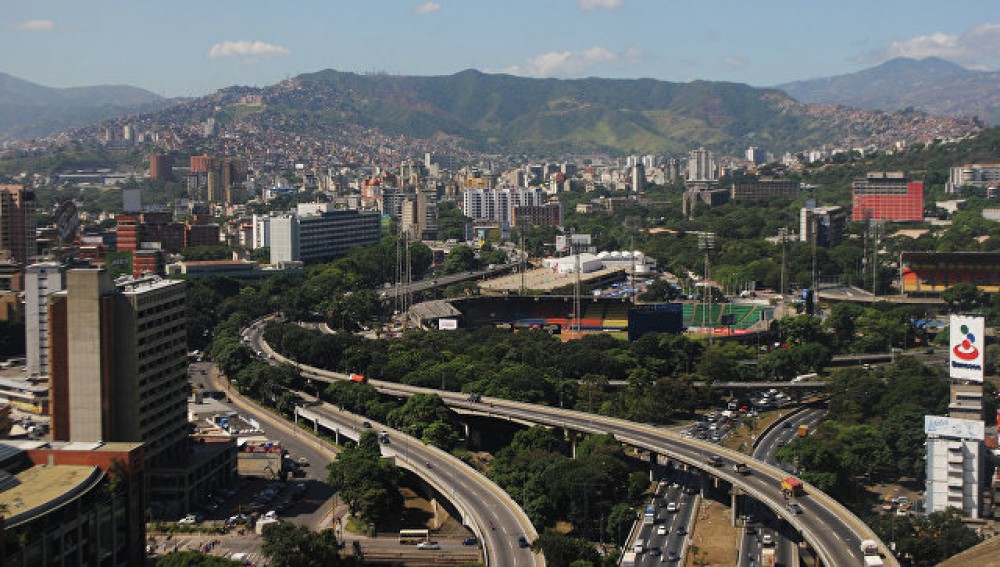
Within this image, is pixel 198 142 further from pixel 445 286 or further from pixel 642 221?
pixel 445 286

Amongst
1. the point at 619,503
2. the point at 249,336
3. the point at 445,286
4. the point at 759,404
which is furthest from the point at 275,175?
the point at 619,503

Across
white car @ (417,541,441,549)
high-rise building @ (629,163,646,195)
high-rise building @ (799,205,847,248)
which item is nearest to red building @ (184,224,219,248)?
high-rise building @ (799,205,847,248)

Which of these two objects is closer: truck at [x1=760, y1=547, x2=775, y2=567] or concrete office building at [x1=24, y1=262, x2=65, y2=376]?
truck at [x1=760, y1=547, x2=775, y2=567]

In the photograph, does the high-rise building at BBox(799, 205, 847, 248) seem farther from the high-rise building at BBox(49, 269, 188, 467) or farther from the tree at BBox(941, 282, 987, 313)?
the high-rise building at BBox(49, 269, 188, 467)

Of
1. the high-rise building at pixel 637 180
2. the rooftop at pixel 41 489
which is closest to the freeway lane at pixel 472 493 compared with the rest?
the rooftop at pixel 41 489

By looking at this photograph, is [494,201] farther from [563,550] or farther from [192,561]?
[192,561]

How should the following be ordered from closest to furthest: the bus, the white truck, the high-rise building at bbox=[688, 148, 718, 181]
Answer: the white truck
the bus
the high-rise building at bbox=[688, 148, 718, 181]
